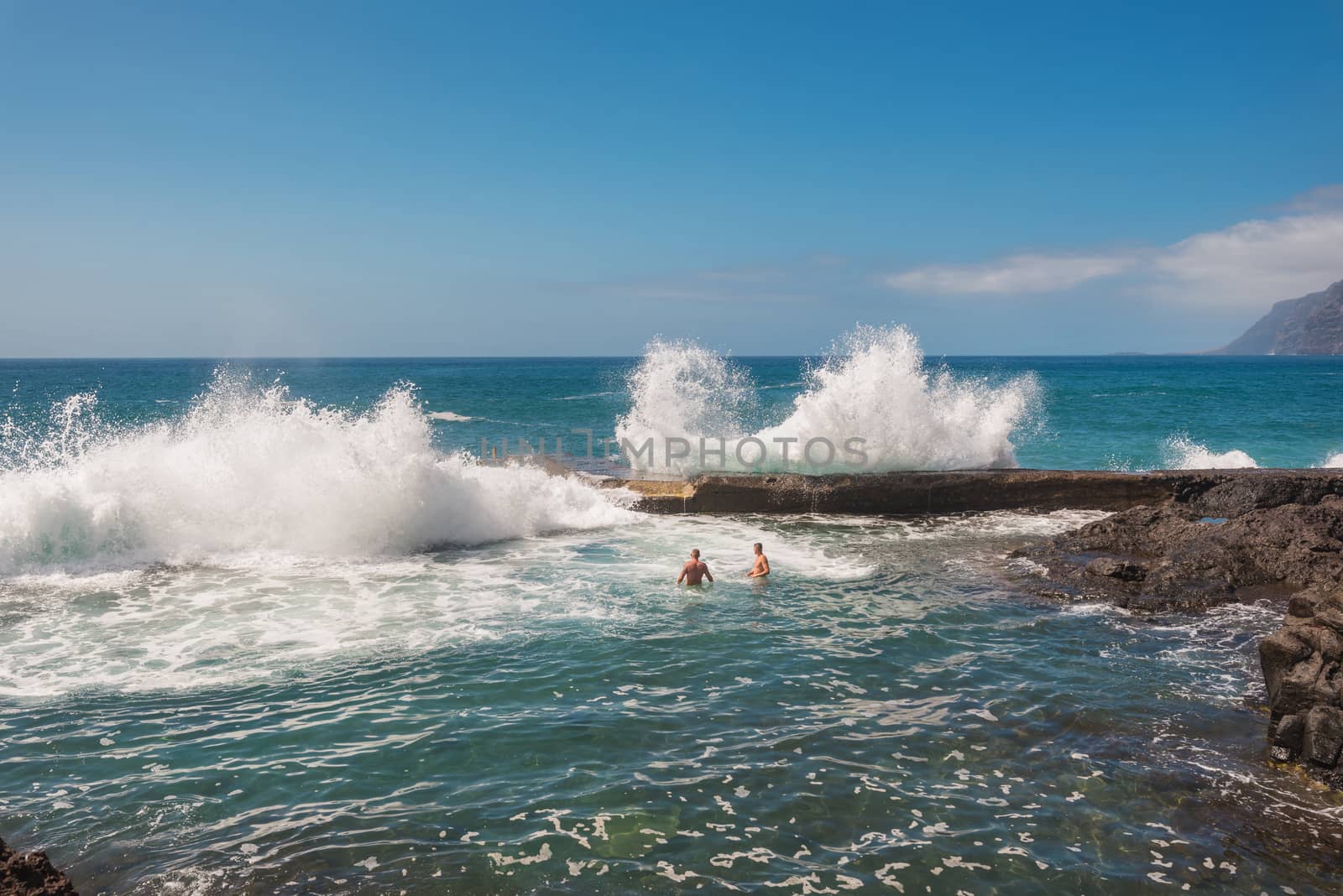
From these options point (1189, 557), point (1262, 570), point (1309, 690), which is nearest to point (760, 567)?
point (1189, 557)

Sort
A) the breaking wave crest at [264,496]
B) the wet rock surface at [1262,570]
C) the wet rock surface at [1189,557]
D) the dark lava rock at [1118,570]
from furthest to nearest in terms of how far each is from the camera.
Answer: the breaking wave crest at [264,496] < the dark lava rock at [1118,570] < the wet rock surface at [1189,557] < the wet rock surface at [1262,570]

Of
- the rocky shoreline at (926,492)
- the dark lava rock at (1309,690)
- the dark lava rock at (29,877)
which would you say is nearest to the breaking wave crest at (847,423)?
the rocky shoreline at (926,492)

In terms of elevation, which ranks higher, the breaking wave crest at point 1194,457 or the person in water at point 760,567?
the breaking wave crest at point 1194,457

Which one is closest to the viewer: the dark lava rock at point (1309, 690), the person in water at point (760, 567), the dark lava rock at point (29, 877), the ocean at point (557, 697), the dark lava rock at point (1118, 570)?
the dark lava rock at point (29, 877)

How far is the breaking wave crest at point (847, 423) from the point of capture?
17.8 m

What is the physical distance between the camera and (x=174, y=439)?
14109mm

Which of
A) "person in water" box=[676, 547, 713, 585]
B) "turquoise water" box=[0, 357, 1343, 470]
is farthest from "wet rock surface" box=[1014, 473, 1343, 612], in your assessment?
"turquoise water" box=[0, 357, 1343, 470]

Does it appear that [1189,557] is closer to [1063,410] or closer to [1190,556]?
[1190,556]

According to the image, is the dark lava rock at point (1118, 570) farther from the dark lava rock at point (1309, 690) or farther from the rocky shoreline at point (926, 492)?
the rocky shoreline at point (926, 492)

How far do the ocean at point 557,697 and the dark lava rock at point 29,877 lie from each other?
719 millimetres

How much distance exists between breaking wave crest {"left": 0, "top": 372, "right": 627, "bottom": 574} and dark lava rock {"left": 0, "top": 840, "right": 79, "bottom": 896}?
27.1 feet

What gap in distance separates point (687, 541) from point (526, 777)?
7.48m

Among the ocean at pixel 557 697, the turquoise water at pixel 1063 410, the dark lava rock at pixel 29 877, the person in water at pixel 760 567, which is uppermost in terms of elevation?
the turquoise water at pixel 1063 410

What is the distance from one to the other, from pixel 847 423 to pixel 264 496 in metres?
11.5
